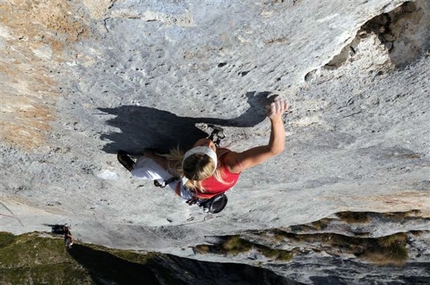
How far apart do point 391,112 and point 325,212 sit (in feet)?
12.1

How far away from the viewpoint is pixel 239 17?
9.92ft

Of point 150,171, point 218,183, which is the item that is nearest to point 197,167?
point 218,183

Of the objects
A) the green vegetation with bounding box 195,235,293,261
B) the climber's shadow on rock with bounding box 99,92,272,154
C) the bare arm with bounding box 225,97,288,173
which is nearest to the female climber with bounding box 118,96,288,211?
the bare arm with bounding box 225,97,288,173

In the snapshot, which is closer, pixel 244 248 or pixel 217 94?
pixel 217 94

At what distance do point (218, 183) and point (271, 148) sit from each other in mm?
538

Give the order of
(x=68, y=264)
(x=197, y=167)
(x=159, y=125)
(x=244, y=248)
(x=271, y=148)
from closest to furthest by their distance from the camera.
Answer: (x=197, y=167), (x=271, y=148), (x=159, y=125), (x=244, y=248), (x=68, y=264)

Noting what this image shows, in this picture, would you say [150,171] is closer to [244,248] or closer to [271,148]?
[271,148]

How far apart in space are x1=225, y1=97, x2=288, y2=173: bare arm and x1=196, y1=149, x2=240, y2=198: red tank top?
46 mm

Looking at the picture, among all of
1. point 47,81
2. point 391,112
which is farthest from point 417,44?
point 47,81

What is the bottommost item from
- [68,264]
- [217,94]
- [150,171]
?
[150,171]

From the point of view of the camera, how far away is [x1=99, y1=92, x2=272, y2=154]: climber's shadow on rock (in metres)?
4.14

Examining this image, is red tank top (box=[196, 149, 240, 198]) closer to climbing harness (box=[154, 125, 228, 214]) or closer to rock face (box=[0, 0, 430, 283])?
climbing harness (box=[154, 125, 228, 214])

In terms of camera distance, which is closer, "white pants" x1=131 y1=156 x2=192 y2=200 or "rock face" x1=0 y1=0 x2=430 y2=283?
"rock face" x1=0 y1=0 x2=430 y2=283

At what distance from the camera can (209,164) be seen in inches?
147
